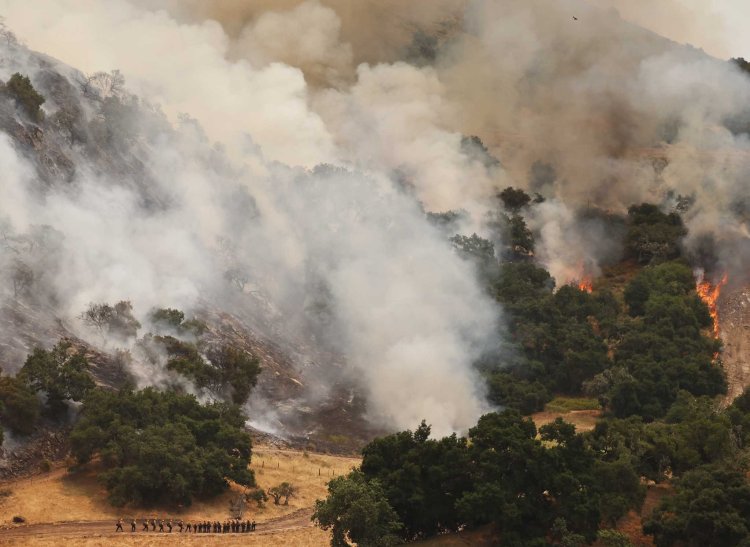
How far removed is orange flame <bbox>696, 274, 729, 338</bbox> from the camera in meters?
90.4

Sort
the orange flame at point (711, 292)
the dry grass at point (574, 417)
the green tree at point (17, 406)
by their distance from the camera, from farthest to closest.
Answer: the orange flame at point (711, 292) < the dry grass at point (574, 417) < the green tree at point (17, 406)

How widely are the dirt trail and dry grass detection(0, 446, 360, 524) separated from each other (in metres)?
36.9

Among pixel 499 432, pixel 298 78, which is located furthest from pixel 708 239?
pixel 499 432

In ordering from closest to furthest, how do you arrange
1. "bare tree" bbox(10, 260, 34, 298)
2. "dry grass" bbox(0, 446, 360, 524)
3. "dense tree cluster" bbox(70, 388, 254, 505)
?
"dry grass" bbox(0, 446, 360, 524) < "dense tree cluster" bbox(70, 388, 254, 505) < "bare tree" bbox(10, 260, 34, 298)

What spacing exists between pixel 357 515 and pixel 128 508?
→ 15154 millimetres

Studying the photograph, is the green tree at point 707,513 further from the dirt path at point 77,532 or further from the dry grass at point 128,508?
the dry grass at point 128,508

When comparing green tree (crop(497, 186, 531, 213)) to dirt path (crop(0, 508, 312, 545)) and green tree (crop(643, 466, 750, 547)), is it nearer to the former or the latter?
green tree (crop(643, 466, 750, 547))

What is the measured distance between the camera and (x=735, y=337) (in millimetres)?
86062

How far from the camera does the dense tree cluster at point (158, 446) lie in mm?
49750

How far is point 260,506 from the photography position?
53250mm

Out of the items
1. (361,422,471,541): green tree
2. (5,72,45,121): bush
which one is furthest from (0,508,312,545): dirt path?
(5,72,45,121): bush

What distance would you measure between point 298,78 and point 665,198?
166ft

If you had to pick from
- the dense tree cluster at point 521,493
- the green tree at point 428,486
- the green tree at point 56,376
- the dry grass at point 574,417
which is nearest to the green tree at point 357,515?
the dense tree cluster at point 521,493

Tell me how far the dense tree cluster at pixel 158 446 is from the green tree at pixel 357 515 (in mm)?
11885
